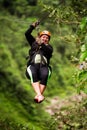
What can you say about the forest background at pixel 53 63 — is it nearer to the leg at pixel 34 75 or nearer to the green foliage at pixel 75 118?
the green foliage at pixel 75 118

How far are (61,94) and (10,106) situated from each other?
1136 cm

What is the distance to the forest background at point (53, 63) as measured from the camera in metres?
9.07

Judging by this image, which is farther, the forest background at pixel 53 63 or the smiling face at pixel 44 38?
the forest background at pixel 53 63

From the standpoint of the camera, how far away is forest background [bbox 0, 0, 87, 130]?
907cm

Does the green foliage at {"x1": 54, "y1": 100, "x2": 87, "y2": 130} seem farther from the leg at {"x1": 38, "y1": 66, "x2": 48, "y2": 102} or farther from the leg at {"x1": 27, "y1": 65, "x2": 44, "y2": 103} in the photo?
the leg at {"x1": 27, "y1": 65, "x2": 44, "y2": 103}

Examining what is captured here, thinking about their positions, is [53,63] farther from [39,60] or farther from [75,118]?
[39,60]

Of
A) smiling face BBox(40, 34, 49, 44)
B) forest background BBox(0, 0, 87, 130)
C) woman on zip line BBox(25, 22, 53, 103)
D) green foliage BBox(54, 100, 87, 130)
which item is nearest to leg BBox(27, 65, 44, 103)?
woman on zip line BBox(25, 22, 53, 103)

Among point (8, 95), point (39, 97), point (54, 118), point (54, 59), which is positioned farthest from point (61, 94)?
point (39, 97)

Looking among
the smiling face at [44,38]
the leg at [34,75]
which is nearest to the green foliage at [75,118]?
the leg at [34,75]

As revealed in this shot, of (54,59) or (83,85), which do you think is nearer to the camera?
(83,85)

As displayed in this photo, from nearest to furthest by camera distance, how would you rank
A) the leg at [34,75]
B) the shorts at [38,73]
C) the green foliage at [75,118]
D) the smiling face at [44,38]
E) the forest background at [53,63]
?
the leg at [34,75] < the shorts at [38,73] < the smiling face at [44,38] < the forest background at [53,63] < the green foliage at [75,118]

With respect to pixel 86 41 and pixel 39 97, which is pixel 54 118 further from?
pixel 86 41

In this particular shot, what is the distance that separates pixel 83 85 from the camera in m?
6.29

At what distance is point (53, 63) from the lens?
24109mm
